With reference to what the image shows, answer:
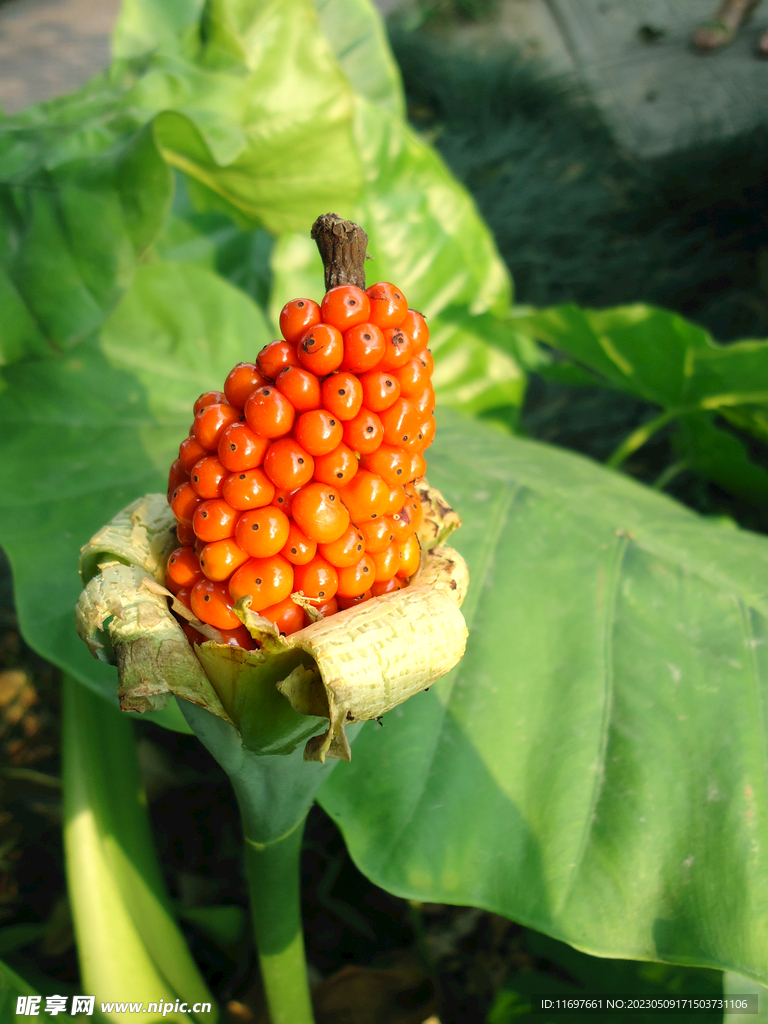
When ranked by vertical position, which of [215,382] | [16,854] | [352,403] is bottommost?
[16,854]

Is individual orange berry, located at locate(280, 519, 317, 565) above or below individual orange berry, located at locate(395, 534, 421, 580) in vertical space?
above

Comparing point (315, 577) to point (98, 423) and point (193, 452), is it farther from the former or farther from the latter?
point (98, 423)

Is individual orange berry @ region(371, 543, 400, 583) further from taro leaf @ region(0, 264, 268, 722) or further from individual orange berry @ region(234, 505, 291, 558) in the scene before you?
taro leaf @ region(0, 264, 268, 722)

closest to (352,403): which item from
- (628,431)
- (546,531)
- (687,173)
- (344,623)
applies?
(344,623)

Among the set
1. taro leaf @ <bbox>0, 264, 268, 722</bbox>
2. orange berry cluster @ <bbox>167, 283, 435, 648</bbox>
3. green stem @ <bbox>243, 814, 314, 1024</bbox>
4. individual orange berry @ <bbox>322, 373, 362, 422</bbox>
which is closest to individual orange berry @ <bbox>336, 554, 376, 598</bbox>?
orange berry cluster @ <bbox>167, 283, 435, 648</bbox>

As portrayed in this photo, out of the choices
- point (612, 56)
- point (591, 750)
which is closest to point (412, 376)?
point (591, 750)

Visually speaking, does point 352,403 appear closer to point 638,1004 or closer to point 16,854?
point 638,1004

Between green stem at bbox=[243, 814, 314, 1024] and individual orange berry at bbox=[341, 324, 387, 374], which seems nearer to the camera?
individual orange berry at bbox=[341, 324, 387, 374]
